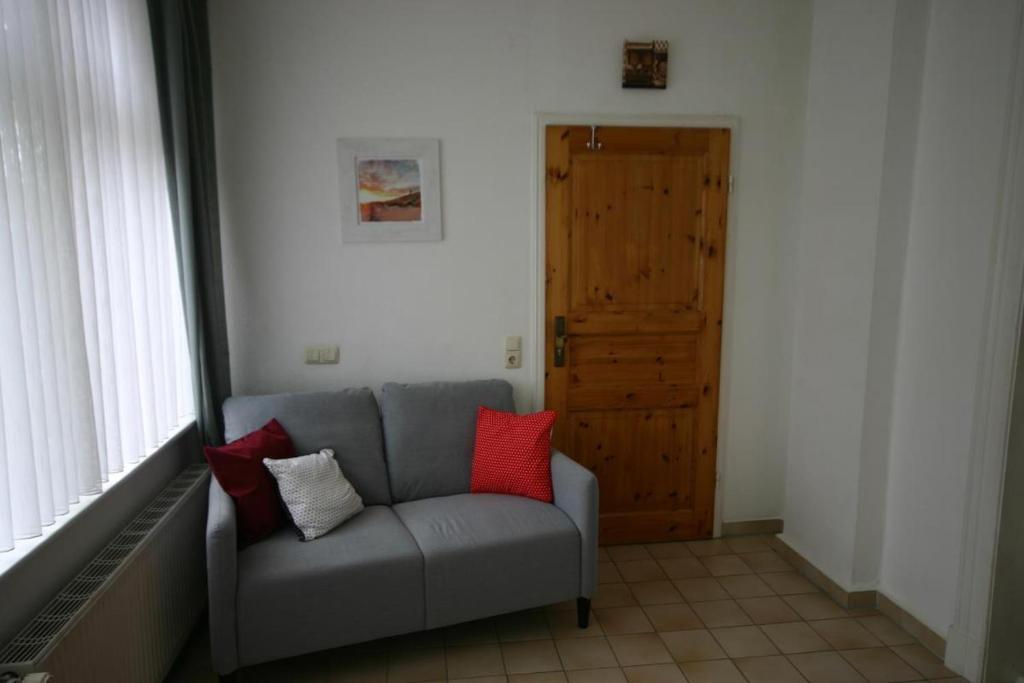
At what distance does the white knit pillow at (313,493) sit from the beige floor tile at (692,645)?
1.36 m

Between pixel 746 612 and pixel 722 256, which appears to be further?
pixel 722 256

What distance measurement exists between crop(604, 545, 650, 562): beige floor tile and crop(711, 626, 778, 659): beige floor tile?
695 millimetres

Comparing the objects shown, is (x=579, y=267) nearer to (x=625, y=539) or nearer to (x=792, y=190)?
(x=792, y=190)

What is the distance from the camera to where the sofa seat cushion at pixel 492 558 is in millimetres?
2494

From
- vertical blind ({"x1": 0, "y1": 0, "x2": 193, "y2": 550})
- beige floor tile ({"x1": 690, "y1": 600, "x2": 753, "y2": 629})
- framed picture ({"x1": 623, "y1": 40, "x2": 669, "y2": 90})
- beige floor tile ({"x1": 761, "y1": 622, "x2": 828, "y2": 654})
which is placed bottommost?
beige floor tile ({"x1": 690, "y1": 600, "x2": 753, "y2": 629})

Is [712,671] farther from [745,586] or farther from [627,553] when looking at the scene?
[627,553]

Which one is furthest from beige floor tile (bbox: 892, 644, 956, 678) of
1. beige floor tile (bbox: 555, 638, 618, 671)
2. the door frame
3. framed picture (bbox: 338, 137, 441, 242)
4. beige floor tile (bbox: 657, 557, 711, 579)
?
framed picture (bbox: 338, 137, 441, 242)

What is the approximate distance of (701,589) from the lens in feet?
10.1

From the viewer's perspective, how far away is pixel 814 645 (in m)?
2.63

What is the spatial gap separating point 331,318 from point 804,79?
2661 millimetres

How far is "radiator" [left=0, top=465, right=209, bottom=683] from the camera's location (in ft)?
5.24

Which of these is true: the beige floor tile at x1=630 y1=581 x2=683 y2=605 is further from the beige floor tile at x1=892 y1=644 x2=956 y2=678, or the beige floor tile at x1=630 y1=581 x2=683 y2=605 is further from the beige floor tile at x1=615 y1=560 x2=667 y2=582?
the beige floor tile at x1=892 y1=644 x2=956 y2=678

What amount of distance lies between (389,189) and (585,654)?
2200mm

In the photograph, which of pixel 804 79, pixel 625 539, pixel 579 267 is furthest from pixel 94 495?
pixel 804 79
